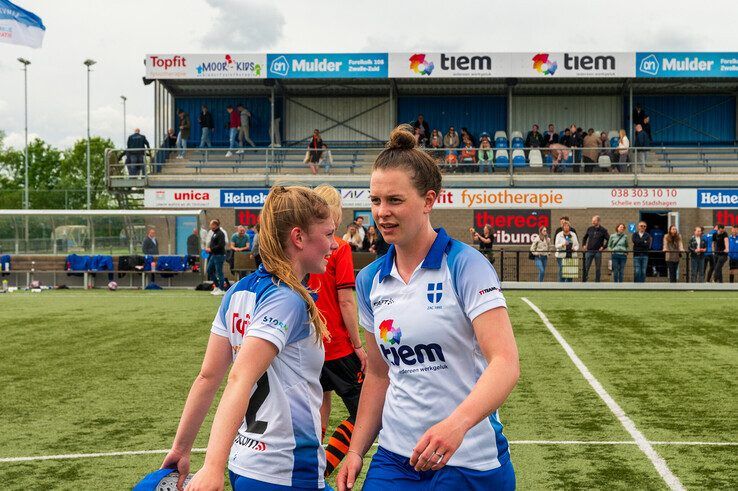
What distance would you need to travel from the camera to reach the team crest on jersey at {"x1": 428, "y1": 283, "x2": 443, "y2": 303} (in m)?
3.10

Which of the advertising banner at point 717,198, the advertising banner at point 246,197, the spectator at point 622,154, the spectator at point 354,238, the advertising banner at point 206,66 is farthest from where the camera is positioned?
the advertising banner at point 206,66

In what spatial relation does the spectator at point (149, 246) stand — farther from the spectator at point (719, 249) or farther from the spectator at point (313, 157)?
the spectator at point (719, 249)

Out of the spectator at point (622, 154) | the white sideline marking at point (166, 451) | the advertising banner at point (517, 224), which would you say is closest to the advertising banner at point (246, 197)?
the advertising banner at point (517, 224)

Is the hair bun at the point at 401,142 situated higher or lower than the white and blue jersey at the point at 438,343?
higher

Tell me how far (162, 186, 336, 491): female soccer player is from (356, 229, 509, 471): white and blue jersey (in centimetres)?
26

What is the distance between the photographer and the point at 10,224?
94.3 feet

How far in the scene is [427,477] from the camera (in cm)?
314

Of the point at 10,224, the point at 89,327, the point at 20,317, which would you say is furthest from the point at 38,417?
the point at 10,224

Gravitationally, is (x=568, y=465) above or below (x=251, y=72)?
below

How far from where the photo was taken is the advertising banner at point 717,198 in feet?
99.2

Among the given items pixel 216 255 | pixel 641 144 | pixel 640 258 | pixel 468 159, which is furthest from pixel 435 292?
pixel 641 144

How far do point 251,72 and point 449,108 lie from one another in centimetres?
847

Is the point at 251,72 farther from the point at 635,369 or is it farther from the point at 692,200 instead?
the point at 635,369

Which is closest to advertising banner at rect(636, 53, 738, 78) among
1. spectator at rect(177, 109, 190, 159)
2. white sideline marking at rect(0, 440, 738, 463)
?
spectator at rect(177, 109, 190, 159)
